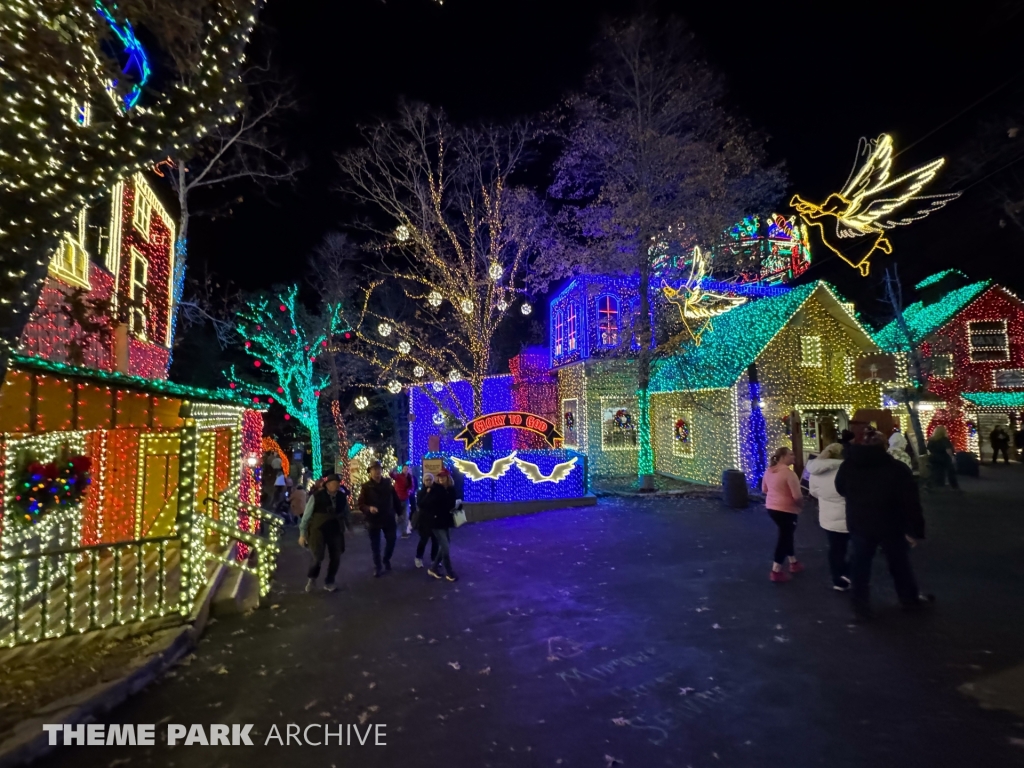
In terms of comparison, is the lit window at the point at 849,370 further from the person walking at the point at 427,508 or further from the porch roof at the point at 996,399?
the person walking at the point at 427,508

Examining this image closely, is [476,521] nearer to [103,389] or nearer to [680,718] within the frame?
[103,389]

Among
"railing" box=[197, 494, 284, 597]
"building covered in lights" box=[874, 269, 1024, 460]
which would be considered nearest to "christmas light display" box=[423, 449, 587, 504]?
"railing" box=[197, 494, 284, 597]

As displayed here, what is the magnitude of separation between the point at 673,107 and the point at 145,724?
16.9 metres

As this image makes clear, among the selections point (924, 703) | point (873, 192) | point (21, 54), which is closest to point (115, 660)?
point (21, 54)

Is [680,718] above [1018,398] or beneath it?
beneath

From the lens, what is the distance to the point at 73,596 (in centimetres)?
542

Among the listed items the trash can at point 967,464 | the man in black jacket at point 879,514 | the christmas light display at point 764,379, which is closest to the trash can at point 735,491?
the christmas light display at point 764,379

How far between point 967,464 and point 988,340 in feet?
34.1

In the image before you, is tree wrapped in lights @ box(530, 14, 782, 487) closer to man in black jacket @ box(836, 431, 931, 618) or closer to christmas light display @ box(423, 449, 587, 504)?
christmas light display @ box(423, 449, 587, 504)

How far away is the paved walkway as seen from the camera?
145 inches

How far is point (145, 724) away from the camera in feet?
13.7

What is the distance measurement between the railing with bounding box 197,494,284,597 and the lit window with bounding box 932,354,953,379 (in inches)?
940

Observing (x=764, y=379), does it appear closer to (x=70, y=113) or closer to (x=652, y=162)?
(x=652, y=162)

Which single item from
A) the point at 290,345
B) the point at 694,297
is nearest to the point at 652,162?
the point at 694,297
